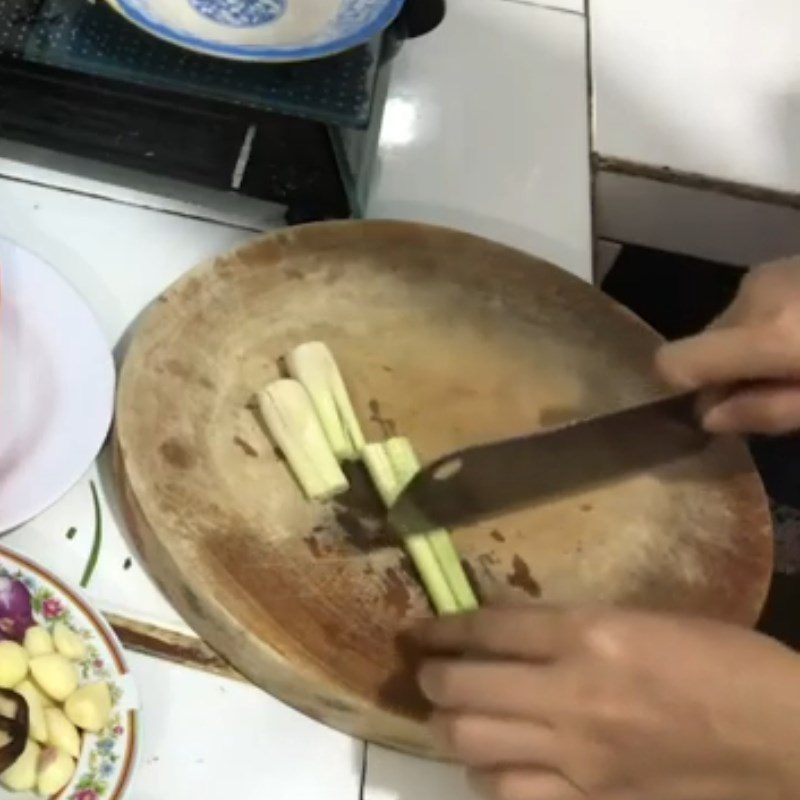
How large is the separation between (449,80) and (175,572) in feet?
1.51

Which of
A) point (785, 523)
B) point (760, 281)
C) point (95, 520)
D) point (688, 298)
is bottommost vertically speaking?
point (785, 523)

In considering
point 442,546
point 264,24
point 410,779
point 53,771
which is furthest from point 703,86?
point 53,771

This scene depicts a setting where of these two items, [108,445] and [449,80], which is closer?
[108,445]

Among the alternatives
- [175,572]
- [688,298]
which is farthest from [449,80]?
[175,572]

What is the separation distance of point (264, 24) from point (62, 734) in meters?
0.42

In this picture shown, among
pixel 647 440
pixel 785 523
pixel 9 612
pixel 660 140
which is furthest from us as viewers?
pixel 785 523

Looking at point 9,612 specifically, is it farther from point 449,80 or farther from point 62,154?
point 449,80

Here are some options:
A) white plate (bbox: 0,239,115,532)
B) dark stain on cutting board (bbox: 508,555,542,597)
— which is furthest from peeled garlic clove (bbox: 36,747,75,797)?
dark stain on cutting board (bbox: 508,555,542,597)

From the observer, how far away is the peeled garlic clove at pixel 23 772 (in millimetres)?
635

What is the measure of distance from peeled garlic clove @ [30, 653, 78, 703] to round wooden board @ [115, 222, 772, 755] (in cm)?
7

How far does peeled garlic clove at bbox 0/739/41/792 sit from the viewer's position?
635 mm

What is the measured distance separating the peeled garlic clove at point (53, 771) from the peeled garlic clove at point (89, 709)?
0.02m

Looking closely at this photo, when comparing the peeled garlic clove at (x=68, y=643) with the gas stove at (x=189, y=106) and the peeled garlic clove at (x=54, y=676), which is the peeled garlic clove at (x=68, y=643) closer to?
the peeled garlic clove at (x=54, y=676)

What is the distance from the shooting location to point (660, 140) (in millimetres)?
1001
